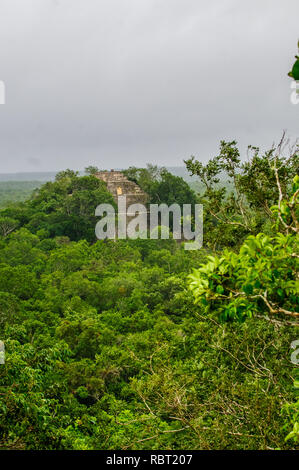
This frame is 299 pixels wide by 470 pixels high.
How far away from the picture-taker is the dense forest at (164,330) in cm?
303

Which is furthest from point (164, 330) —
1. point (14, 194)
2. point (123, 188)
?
point (14, 194)

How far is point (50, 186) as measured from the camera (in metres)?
45.9

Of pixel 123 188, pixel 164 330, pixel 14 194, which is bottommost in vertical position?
pixel 164 330

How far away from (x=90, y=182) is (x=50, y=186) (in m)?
6.87

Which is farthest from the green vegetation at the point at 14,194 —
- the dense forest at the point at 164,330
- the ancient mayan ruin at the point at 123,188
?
the dense forest at the point at 164,330

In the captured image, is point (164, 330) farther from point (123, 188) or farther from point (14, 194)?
point (14, 194)

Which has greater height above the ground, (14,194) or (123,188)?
(14,194)

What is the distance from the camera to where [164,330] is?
14.5m

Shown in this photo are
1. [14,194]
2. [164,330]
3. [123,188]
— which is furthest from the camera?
[14,194]

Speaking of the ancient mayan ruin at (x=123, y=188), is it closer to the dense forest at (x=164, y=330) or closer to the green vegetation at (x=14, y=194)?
the dense forest at (x=164, y=330)

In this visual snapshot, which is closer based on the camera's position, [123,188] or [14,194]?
[123,188]

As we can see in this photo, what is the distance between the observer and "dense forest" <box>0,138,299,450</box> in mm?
3029

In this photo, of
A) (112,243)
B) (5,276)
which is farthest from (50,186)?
(5,276)

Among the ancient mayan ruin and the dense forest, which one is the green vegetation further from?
the dense forest
